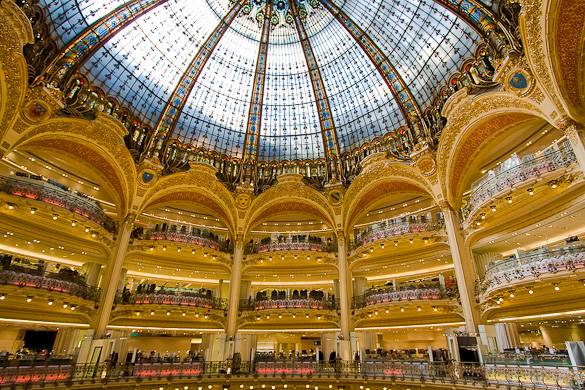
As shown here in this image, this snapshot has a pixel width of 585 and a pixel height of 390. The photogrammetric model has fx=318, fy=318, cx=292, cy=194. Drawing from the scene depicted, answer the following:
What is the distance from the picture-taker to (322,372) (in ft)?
72.8

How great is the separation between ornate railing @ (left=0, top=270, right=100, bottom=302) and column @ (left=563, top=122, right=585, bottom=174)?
29820 mm

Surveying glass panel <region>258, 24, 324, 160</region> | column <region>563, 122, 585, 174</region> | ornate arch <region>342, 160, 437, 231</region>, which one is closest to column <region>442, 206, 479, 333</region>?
ornate arch <region>342, 160, 437, 231</region>

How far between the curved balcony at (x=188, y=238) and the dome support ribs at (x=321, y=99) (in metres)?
12.9

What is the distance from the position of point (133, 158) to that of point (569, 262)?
28.8 m

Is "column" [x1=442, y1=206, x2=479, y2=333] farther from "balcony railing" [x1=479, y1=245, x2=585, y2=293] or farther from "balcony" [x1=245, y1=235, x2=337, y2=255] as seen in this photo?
"balcony" [x1=245, y1=235, x2=337, y2=255]

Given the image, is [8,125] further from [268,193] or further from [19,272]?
[268,193]

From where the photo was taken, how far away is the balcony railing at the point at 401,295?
22.6 meters

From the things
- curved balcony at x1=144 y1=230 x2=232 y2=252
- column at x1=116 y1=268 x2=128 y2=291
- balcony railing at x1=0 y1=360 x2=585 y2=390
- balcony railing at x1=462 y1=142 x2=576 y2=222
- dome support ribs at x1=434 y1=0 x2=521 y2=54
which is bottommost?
balcony railing at x1=0 y1=360 x2=585 y2=390

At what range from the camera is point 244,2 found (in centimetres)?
2659

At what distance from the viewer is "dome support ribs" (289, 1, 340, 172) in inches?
1104

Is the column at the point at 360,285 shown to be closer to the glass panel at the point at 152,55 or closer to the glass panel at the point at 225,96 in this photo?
the glass panel at the point at 225,96

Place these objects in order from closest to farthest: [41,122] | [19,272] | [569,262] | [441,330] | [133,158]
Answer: [569,262] < [19,272] < [41,122] < [133,158] < [441,330]

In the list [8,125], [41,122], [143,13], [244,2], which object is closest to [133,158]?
[41,122]

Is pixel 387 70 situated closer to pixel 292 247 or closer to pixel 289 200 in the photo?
pixel 289 200
